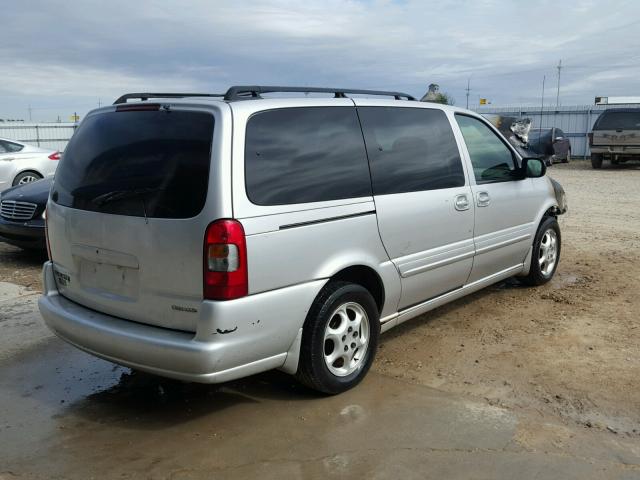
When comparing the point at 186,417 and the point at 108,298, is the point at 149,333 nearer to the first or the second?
the point at 108,298

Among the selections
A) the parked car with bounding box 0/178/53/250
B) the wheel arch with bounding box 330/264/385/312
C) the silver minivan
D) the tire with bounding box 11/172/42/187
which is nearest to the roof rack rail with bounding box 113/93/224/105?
the silver minivan

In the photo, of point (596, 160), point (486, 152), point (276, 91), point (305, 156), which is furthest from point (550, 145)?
point (305, 156)

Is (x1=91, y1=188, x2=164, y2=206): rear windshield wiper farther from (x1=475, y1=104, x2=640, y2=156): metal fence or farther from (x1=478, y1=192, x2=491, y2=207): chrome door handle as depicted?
(x1=475, y1=104, x2=640, y2=156): metal fence

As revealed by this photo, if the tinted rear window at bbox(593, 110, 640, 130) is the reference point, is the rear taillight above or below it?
below

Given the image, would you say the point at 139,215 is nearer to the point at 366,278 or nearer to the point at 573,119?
the point at 366,278

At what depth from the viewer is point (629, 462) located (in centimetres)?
319

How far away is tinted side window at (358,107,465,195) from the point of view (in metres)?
4.23

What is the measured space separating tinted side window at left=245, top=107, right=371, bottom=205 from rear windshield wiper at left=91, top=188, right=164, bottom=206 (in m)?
0.58

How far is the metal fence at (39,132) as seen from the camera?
24234 mm

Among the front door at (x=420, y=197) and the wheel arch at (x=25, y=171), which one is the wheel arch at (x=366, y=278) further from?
the wheel arch at (x=25, y=171)

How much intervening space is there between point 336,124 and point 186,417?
6.67 feet

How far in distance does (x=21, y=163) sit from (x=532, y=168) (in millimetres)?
10765

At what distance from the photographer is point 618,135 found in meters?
20.2

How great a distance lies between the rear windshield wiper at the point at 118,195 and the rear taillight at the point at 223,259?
0.46 meters
